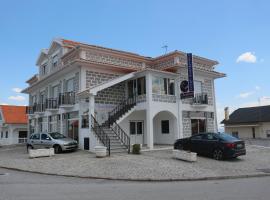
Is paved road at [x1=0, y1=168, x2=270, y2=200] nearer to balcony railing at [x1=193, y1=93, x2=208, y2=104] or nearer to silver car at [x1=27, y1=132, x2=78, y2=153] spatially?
silver car at [x1=27, y1=132, x2=78, y2=153]

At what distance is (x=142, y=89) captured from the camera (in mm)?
23156

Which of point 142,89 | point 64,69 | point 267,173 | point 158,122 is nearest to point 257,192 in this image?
point 267,173

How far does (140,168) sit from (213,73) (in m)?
16.7

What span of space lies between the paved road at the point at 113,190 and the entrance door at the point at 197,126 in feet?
50.4

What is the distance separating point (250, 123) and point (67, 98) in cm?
3388

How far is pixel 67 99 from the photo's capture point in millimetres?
24203

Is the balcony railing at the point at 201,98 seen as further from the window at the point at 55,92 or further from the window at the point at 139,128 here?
the window at the point at 55,92

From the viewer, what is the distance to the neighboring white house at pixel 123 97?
21.3 meters

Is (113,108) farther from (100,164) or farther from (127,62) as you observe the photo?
(100,164)

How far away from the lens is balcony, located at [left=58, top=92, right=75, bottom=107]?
2367 centimetres

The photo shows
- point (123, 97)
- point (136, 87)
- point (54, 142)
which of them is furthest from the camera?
point (123, 97)

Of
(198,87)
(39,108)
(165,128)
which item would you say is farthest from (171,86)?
(39,108)

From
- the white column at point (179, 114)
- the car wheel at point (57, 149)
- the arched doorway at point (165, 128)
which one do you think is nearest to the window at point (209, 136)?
the white column at point (179, 114)

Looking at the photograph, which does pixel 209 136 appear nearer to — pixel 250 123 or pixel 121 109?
pixel 121 109
